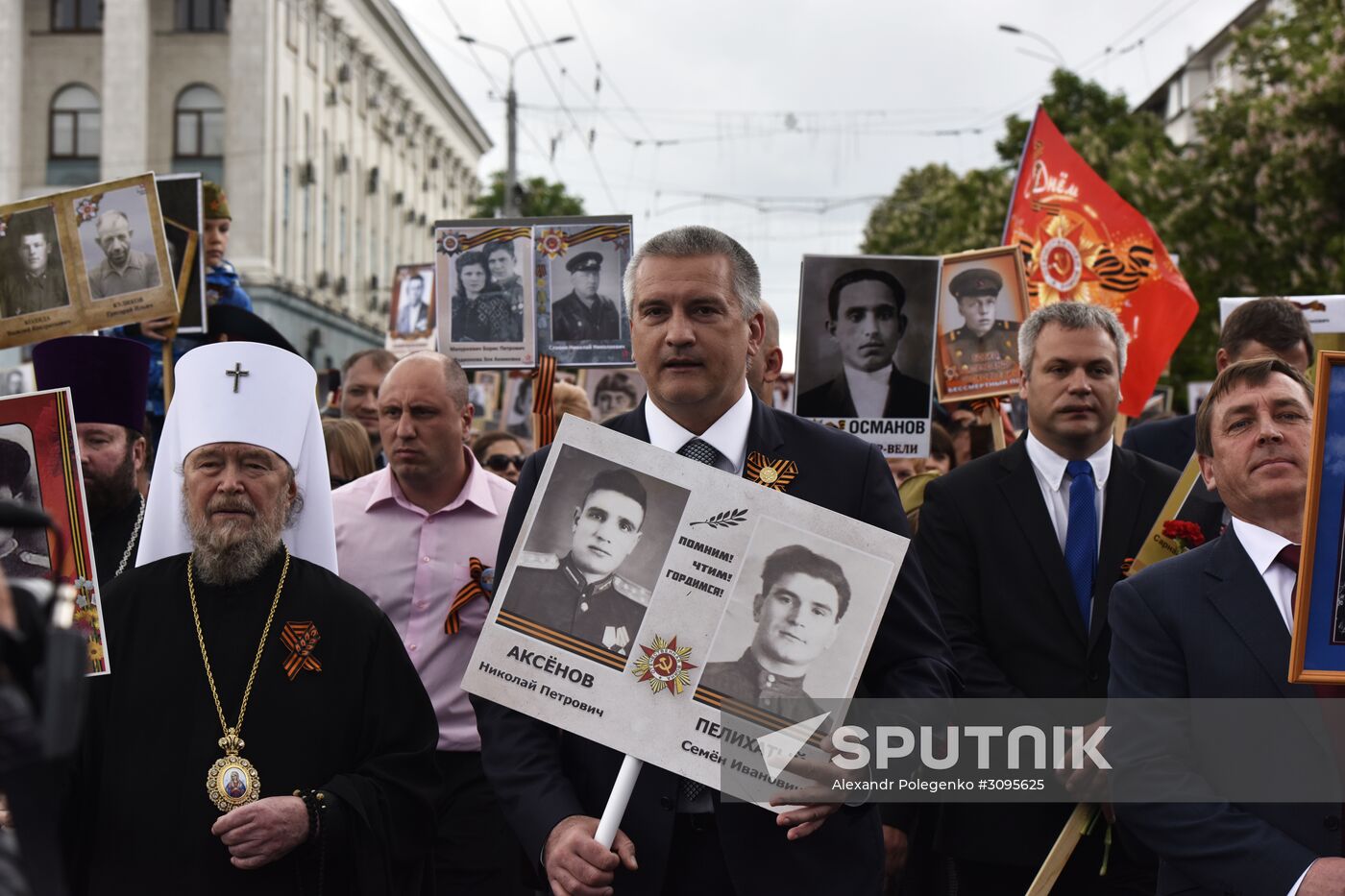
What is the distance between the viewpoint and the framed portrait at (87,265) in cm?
635

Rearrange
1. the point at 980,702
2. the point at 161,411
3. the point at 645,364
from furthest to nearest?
the point at 161,411 < the point at 980,702 < the point at 645,364

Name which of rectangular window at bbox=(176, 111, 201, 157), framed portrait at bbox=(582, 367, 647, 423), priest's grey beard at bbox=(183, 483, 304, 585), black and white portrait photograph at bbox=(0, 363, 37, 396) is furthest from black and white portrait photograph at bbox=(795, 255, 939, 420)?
rectangular window at bbox=(176, 111, 201, 157)

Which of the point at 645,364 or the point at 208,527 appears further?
the point at 208,527

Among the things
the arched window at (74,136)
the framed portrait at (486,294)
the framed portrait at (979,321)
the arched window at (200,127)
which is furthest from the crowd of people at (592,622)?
the arched window at (74,136)

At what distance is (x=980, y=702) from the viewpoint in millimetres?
4637

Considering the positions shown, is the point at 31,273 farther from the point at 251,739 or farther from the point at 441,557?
the point at 251,739

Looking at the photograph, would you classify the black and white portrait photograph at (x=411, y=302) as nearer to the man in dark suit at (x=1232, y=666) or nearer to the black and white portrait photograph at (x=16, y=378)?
the black and white portrait photograph at (x=16, y=378)

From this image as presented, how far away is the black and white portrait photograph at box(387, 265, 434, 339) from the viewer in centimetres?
1287

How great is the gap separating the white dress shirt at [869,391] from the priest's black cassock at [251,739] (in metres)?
2.77

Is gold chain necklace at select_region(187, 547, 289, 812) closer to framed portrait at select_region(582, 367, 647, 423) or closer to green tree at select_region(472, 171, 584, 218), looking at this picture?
framed portrait at select_region(582, 367, 647, 423)

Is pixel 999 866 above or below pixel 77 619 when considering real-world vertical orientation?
below

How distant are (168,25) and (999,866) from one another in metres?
42.7

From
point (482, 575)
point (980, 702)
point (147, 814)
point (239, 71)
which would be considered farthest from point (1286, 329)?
point (239, 71)

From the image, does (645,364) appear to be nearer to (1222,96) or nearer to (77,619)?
(77,619)
